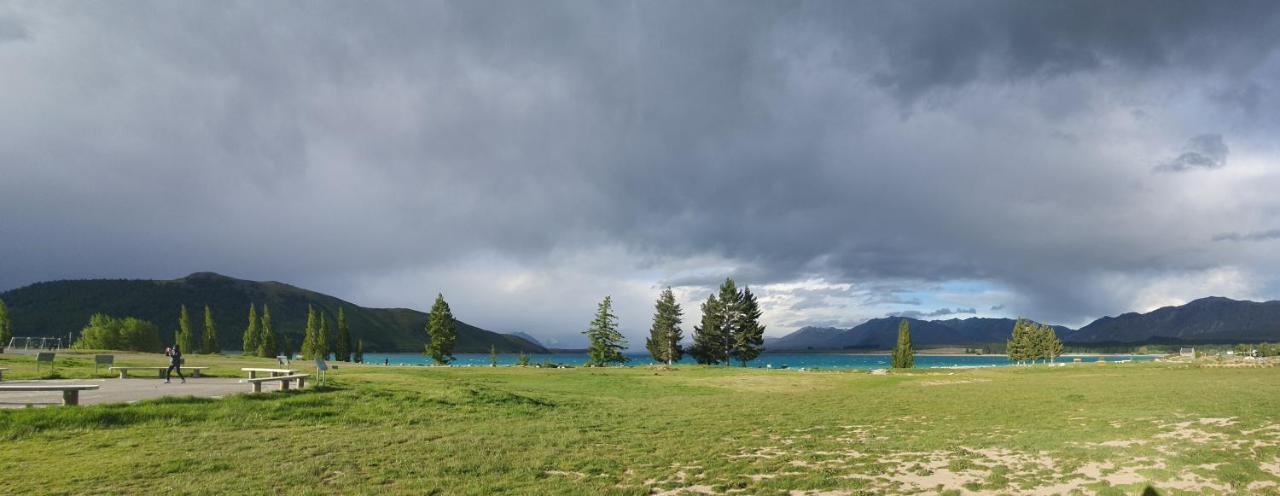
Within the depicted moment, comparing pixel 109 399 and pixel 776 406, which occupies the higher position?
pixel 109 399

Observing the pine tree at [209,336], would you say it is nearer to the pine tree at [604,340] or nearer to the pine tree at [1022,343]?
the pine tree at [604,340]

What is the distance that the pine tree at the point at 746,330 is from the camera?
9189 centimetres

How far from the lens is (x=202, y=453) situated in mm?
13594

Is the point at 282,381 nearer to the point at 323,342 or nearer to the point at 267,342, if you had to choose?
the point at 323,342

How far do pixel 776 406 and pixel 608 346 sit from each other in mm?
61717

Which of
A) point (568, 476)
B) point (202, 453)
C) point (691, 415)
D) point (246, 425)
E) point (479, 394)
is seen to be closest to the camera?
point (568, 476)

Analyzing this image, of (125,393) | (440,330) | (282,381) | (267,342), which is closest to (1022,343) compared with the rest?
(440,330)

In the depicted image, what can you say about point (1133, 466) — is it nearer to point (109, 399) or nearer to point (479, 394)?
point (479, 394)

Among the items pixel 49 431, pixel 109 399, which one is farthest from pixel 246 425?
pixel 109 399

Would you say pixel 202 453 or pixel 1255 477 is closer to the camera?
pixel 1255 477

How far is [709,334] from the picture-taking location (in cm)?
9325

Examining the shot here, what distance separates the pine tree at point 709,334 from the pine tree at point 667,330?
2.86 meters

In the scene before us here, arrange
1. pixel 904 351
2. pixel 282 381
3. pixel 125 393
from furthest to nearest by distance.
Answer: pixel 904 351
pixel 282 381
pixel 125 393

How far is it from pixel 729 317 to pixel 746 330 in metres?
3.22
